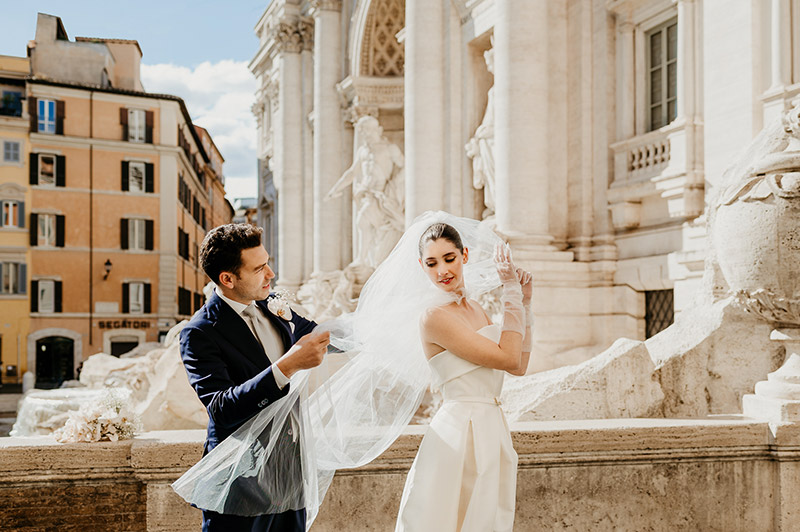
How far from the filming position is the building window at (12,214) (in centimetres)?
3397

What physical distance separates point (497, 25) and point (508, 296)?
10.5 m

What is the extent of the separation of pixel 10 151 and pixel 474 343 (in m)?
35.8

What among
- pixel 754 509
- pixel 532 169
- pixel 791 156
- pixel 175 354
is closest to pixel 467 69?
pixel 532 169

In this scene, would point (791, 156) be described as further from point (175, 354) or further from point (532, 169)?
point (175, 354)

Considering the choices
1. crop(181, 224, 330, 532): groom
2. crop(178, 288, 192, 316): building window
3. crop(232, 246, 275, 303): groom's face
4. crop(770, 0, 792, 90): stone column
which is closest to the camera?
crop(181, 224, 330, 532): groom

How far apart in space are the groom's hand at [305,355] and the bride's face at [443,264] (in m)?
0.65

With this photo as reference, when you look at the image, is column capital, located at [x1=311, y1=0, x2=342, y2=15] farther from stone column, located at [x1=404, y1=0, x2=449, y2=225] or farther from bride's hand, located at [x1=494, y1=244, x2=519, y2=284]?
bride's hand, located at [x1=494, y1=244, x2=519, y2=284]

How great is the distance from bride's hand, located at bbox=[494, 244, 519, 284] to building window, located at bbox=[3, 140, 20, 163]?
116 ft

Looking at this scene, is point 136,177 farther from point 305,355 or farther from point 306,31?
point 305,355

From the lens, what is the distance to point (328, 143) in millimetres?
22672

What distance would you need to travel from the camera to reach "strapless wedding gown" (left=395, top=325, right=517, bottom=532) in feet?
9.82

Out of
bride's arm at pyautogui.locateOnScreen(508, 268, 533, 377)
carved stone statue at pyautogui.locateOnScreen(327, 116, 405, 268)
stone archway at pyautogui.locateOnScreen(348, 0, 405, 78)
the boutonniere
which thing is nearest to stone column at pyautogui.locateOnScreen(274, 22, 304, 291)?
stone archway at pyautogui.locateOnScreen(348, 0, 405, 78)

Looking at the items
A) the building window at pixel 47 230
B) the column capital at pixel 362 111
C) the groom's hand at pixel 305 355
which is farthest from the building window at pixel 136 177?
the groom's hand at pixel 305 355

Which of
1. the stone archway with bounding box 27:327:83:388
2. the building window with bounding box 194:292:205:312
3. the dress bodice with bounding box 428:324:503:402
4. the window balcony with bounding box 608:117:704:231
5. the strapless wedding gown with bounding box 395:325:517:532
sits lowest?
the stone archway with bounding box 27:327:83:388
